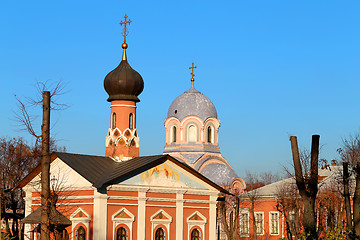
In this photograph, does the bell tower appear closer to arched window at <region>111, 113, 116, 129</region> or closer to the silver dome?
Result: arched window at <region>111, 113, 116, 129</region>


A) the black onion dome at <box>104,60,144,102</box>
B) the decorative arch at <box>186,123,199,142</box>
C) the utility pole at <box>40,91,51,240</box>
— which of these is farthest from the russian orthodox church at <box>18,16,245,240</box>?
the decorative arch at <box>186,123,199,142</box>

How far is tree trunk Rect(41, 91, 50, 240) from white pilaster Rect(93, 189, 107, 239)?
35.3 ft

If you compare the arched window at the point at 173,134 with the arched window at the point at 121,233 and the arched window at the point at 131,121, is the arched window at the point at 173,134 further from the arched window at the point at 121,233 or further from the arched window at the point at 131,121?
the arched window at the point at 121,233

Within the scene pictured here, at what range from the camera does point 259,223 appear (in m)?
40.0

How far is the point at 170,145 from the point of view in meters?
44.4

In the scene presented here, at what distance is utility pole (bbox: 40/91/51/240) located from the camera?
15.1m

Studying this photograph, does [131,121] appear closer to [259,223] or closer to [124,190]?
[124,190]

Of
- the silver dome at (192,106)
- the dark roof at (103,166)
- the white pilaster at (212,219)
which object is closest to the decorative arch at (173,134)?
the silver dome at (192,106)

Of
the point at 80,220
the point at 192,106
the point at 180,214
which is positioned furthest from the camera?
the point at 192,106

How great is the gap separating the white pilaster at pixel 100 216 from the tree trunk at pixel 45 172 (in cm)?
1075

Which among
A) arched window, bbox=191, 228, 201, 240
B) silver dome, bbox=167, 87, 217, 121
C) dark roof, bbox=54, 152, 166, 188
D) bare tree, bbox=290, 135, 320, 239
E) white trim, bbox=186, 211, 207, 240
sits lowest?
arched window, bbox=191, 228, 201, 240

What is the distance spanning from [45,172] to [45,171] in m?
0.02

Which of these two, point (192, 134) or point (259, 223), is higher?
point (192, 134)

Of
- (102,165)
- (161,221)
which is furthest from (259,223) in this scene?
(102,165)
